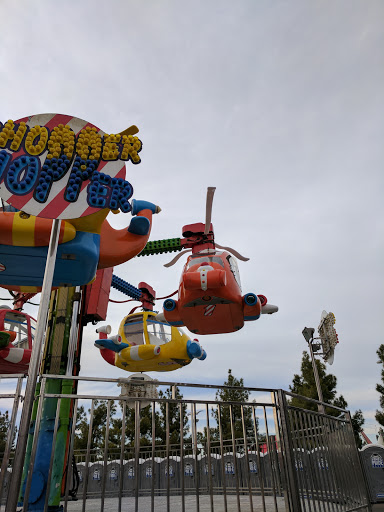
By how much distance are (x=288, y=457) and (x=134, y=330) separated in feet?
17.8

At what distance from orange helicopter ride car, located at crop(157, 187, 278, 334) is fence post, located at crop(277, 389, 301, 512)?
2.23 metres

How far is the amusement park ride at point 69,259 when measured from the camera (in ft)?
11.3

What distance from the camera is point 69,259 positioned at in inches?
→ 172

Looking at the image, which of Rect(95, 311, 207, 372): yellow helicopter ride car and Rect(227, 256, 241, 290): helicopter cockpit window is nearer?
Rect(227, 256, 241, 290): helicopter cockpit window

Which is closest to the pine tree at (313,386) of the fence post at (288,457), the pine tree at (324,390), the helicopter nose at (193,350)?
the pine tree at (324,390)

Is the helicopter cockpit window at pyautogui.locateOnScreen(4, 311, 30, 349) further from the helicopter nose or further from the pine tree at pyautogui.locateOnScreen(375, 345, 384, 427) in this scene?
the pine tree at pyautogui.locateOnScreen(375, 345, 384, 427)

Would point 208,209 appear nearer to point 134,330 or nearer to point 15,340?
point 134,330

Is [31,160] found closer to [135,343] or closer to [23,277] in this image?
[23,277]

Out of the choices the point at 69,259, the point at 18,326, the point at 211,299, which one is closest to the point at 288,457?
the point at 211,299

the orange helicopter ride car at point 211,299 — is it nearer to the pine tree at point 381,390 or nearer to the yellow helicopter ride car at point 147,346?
the yellow helicopter ride car at point 147,346

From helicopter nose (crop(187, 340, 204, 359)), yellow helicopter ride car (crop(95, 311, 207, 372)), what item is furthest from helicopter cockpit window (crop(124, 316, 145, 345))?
helicopter nose (crop(187, 340, 204, 359))

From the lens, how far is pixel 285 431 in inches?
165

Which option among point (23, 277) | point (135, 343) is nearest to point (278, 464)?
point (23, 277)

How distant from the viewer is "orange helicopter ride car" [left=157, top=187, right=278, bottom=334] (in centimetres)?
613
